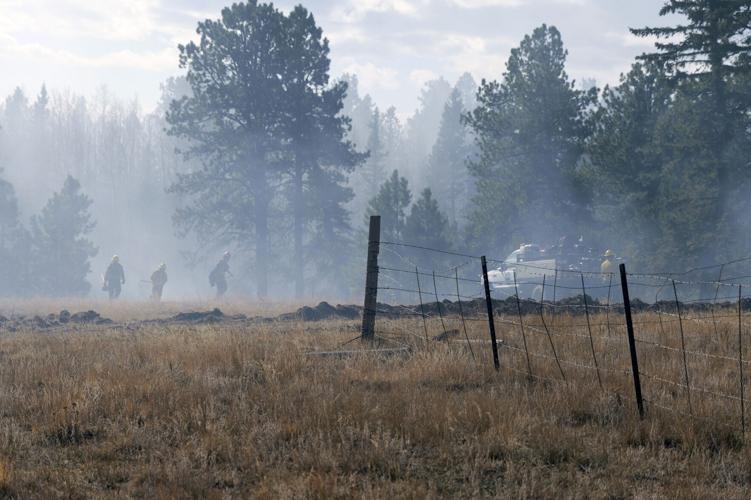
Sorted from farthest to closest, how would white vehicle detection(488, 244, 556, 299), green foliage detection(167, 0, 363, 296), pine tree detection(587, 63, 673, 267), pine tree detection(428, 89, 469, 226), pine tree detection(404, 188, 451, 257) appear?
pine tree detection(428, 89, 469, 226)
pine tree detection(404, 188, 451, 257)
green foliage detection(167, 0, 363, 296)
pine tree detection(587, 63, 673, 267)
white vehicle detection(488, 244, 556, 299)

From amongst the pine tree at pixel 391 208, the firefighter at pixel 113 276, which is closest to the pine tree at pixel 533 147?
the pine tree at pixel 391 208

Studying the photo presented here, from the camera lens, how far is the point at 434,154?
3115 inches

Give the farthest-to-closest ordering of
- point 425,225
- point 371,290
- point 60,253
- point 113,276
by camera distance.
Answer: point 60,253 → point 425,225 → point 113,276 → point 371,290

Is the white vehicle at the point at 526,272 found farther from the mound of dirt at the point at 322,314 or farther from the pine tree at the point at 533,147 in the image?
the mound of dirt at the point at 322,314

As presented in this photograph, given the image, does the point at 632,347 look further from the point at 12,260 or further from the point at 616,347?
the point at 12,260

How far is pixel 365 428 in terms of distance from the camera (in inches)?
245

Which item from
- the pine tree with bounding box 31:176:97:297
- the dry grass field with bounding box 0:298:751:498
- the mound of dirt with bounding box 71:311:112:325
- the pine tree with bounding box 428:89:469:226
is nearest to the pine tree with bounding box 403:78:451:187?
the pine tree with bounding box 428:89:469:226

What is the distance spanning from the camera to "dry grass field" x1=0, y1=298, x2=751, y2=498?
542cm

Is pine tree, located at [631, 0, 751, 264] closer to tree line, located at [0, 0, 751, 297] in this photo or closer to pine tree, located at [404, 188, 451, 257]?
tree line, located at [0, 0, 751, 297]

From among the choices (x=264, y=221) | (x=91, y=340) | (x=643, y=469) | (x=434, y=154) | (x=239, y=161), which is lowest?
(x=643, y=469)

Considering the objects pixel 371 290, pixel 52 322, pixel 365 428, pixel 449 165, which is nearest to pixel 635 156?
pixel 52 322

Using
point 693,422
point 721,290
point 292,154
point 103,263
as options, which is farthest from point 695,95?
point 103,263

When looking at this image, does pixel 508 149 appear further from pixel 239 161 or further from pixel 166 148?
pixel 166 148

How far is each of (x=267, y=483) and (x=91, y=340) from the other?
838cm
